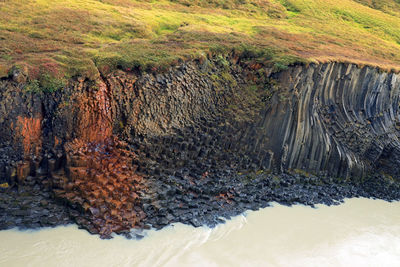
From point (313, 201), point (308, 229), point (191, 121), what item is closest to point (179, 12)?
point (191, 121)

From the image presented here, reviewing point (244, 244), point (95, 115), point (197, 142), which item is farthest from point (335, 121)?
point (95, 115)

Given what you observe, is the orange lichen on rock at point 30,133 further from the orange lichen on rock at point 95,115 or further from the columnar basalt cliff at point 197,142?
the orange lichen on rock at point 95,115

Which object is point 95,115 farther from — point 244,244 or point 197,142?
point 244,244

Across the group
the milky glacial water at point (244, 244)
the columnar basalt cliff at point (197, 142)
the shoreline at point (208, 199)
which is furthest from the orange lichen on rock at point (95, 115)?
the milky glacial water at point (244, 244)

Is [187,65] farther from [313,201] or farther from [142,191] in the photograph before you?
[313,201]

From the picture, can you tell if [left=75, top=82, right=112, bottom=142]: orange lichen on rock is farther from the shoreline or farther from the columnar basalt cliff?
the shoreline
